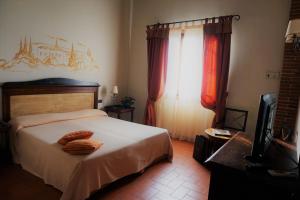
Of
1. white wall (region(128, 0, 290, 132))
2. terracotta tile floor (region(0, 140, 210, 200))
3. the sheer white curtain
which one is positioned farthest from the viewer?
the sheer white curtain

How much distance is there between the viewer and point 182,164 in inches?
123

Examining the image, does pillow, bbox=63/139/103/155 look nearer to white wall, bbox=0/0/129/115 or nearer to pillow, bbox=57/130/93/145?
pillow, bbox=57/130/93/145

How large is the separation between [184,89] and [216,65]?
0.80 meters

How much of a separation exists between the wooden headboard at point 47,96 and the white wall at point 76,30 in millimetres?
139

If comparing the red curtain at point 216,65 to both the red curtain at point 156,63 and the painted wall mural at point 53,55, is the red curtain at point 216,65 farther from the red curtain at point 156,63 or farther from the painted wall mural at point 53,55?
the painted wall mural at point 53,55

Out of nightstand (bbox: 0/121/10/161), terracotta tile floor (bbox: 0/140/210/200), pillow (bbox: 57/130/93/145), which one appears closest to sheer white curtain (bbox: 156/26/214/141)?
terracotta tile floor (bbox: 0/140/210/200)

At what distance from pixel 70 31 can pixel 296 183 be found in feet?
11.9

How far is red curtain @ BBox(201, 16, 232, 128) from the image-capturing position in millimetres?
3510

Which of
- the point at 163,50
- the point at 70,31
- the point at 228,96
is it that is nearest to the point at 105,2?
the point at 70,31

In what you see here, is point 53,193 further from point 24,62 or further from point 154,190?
point 24,62

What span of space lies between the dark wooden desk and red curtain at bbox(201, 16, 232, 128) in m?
2.02

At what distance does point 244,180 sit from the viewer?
1.30 m

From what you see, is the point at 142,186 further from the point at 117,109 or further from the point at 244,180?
the point at 117,109

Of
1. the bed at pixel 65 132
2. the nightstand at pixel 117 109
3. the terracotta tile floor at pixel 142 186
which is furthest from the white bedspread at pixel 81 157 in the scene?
the nightstand at pixel 117 109
